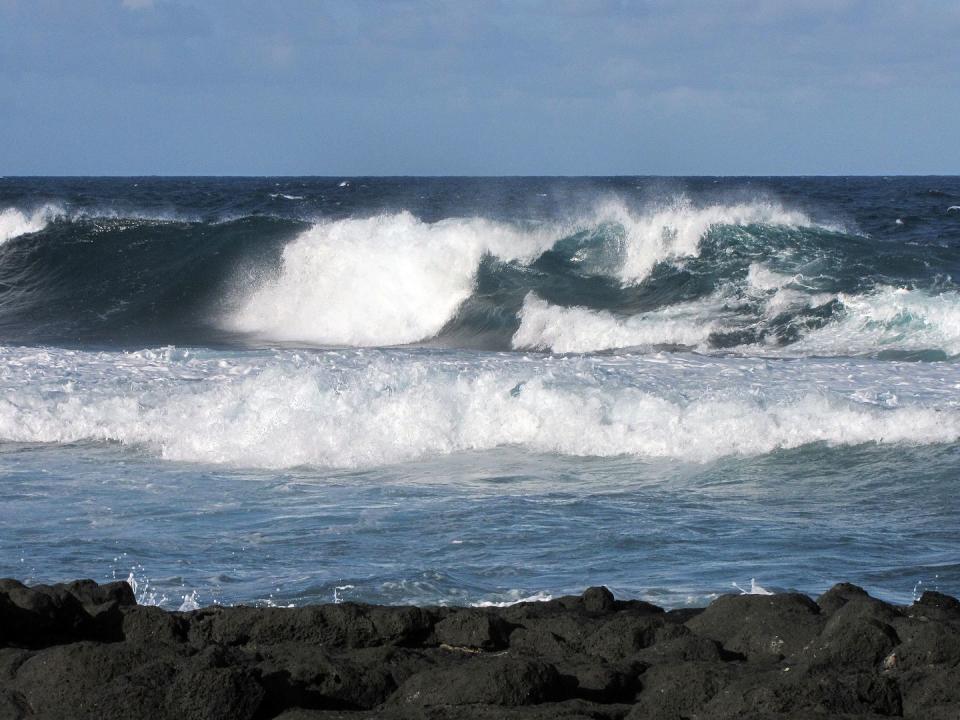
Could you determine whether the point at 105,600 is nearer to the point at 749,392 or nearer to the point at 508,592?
the point at 508,592

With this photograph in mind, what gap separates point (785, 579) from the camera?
6199 mm

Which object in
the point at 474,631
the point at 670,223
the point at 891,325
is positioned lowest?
the point at 474,631

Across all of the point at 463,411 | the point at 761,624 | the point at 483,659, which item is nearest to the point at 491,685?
the point at 483,659

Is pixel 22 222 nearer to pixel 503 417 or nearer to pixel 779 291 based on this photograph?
pixel 779 291

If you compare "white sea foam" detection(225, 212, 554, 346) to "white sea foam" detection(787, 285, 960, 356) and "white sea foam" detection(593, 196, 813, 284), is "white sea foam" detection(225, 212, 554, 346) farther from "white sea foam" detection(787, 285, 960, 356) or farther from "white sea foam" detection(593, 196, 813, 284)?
"white sea foam" detection(787, 285, 960, 356)

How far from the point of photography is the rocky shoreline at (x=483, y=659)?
362 centimetres

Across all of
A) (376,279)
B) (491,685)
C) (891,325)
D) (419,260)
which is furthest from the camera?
(419,260)

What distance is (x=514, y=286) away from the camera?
19.7 metres

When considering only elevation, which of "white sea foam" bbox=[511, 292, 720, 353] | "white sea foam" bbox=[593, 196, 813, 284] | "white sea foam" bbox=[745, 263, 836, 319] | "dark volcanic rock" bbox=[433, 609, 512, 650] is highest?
"white sea foam" bbox=[593, 196, 813, 284]

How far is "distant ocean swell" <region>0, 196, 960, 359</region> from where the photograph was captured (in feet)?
56.1

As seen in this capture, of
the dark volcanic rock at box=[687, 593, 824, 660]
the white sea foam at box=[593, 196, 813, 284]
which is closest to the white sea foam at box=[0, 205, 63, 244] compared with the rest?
the white sea foam at box=[593, 196, 813, 284]

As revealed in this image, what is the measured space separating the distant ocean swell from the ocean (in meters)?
0.06

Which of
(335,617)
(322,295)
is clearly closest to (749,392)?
(335,617)

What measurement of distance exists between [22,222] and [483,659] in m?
24.0
